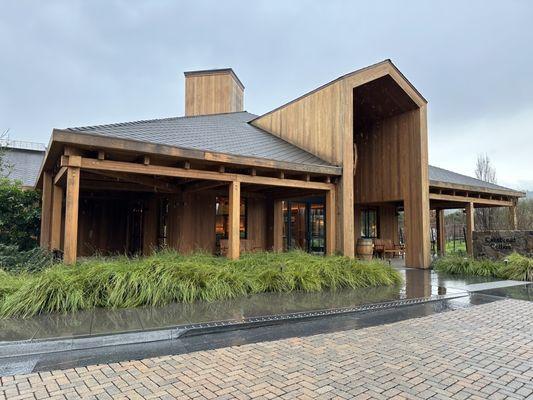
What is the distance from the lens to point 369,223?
15992 millimetres

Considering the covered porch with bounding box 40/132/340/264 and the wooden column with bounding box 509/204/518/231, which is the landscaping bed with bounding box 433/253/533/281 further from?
the wooden column with bounding box 509/204/518/231

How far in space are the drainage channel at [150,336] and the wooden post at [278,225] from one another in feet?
23.7

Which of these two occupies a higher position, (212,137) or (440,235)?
(212,137)

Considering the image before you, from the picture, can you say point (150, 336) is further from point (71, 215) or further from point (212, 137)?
point (212, 137)

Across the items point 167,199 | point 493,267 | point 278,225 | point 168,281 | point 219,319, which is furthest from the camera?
point 278,225

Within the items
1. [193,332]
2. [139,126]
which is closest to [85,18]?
[139,126]

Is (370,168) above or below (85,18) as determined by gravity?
below

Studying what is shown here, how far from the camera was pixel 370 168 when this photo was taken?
13625 millimetres

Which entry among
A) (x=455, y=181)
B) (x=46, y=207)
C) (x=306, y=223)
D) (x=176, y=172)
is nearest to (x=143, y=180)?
(x=176, y=172)

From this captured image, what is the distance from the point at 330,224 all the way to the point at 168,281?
5.53m

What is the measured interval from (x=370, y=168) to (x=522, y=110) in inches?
481

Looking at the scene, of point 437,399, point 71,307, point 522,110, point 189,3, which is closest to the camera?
point 437,399

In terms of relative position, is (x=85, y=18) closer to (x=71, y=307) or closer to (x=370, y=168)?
(x=370, y=168)

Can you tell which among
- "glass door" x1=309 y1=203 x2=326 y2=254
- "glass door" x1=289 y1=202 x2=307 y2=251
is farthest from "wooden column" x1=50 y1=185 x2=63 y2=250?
"glass door" x1=309 y1=203 x2=326 y2=254
